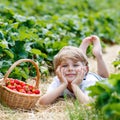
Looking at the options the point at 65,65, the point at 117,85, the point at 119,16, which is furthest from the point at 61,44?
the point at 119,16

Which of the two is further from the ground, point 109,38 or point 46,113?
point 109,38

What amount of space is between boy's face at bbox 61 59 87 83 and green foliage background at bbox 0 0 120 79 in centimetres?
71

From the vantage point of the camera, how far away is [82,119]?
376 centimetres

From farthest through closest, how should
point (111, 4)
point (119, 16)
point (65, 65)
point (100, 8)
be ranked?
point (111, 4) < point (100, 8) < point (119, 16) < point (65, 65)

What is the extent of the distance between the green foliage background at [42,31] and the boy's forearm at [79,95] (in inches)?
33.2

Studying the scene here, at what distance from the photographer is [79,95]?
14.7 feet

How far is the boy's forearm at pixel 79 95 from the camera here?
443 centimetres

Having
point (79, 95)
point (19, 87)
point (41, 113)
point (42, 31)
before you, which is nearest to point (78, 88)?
point (79, 95)

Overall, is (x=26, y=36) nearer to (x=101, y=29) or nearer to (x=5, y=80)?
(x=5, y=80)

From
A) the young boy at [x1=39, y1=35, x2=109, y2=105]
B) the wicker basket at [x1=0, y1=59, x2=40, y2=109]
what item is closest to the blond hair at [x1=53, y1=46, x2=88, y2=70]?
the young boy at [x1=39, y1=35, x2=109, y2=105]

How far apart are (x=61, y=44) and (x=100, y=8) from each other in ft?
25.5

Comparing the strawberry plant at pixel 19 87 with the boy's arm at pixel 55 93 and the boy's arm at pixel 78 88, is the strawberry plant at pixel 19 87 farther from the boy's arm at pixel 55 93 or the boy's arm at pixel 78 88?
the boy's arm at pixel 78 88

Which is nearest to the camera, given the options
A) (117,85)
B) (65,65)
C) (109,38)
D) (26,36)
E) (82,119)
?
(117,85)

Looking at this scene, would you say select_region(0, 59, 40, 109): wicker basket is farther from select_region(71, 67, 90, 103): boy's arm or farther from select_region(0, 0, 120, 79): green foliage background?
select_region(0, 0, 120, 79): green foliage background
